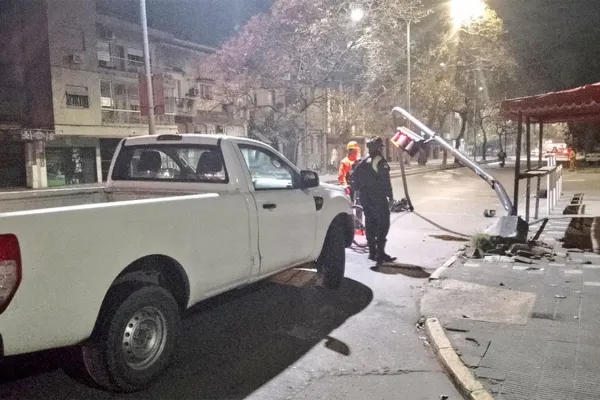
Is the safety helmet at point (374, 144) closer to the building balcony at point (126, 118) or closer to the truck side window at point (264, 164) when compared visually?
the truck side window at point (264, 164)

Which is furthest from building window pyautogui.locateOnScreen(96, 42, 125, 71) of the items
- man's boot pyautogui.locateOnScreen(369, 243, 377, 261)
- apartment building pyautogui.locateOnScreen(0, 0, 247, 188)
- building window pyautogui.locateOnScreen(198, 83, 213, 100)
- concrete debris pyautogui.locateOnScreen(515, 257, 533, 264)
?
concrete debris pyautogui.locateOnScreen(515, 257, 533, 264)

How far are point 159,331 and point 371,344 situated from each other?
73.7 inches

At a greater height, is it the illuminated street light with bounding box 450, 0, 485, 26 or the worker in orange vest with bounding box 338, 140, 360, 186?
the illuminated street light with bounding box 450, 0, 485, 26

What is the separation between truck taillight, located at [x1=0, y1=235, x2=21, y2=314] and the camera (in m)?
3.04

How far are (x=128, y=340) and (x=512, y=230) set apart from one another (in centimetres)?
665

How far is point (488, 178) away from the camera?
32.5 feet

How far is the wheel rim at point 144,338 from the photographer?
155 inches

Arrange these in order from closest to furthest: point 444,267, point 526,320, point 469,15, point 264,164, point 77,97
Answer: point 526,320
point 264,164
point 444,267
point 469,15
point 77,97

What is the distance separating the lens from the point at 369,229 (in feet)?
27.0

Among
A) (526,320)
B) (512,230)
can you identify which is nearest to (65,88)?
(512,230)

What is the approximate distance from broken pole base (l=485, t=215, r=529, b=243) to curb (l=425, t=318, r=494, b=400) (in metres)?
3.90

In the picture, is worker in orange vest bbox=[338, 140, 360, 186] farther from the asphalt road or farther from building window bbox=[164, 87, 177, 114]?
building window bbox=[164, 87, 177, 114]

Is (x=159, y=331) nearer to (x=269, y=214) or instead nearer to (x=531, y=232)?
(x=269, y=214)

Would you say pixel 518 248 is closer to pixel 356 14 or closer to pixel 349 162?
pixel 349 162
